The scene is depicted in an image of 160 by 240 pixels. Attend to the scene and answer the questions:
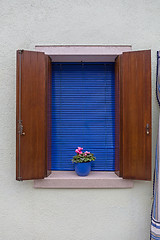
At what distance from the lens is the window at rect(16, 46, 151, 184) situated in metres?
2.41

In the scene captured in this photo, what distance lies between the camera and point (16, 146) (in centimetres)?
241

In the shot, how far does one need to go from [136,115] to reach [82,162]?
922 millimetres

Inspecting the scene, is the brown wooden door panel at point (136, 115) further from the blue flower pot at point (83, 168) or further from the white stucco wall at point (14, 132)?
the blue flower pot at point (83, 168)

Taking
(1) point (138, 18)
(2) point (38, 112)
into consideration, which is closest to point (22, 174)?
A: (2) point (38, 112)

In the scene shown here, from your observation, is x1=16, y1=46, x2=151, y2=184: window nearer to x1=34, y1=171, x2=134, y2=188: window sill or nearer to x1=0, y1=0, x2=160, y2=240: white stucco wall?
x1=34, y1=171, x2=134, y2=188: window sill

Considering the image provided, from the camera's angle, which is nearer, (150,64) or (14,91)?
(150,64)

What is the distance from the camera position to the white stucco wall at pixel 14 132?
257cm

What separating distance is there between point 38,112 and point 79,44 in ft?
3.51

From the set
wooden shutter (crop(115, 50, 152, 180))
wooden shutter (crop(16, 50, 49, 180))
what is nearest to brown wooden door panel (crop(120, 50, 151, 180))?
wooden shutter (crop(115, 50, 152, 180))

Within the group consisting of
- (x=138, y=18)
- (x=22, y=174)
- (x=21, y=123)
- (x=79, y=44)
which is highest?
(x=138, y=18)

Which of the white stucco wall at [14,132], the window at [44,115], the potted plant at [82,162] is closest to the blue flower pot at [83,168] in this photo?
the potted plant at [82,162]

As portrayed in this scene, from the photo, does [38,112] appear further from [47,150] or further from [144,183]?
[144,183]

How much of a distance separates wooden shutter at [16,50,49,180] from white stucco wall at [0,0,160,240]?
28 cm

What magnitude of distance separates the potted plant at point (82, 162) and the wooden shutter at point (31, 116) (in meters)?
0.44
